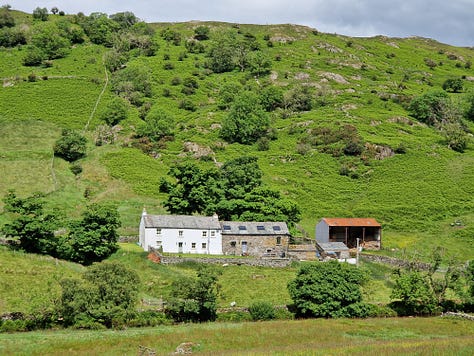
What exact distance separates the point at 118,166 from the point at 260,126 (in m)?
43.3

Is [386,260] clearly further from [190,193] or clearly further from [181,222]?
[190,193]

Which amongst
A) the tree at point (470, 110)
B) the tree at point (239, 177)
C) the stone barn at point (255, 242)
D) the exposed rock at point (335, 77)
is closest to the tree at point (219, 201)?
the tree at point (239, 177)

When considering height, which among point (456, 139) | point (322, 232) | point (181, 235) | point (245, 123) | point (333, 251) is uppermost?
point (245, 123)

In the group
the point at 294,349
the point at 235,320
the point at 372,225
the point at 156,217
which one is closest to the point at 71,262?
the point at 156,217

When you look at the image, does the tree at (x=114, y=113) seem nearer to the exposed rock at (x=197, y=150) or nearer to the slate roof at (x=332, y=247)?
the exposed rock at (x=197, y=150)

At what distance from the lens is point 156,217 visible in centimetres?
8012

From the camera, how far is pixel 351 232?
3632 inches

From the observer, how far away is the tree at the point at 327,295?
2222 inches

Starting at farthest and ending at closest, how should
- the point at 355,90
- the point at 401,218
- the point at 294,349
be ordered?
the point at 355,90 < the point at 401,218 < the point at 294,349

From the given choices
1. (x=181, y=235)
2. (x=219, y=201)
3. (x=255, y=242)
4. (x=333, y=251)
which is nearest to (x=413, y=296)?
(x=333, y=251)

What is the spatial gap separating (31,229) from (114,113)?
8278cm

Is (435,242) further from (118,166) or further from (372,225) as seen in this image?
(118,166)

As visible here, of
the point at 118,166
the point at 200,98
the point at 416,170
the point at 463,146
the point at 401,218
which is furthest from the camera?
the point at 200,98

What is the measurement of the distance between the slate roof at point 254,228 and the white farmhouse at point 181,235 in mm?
1474
